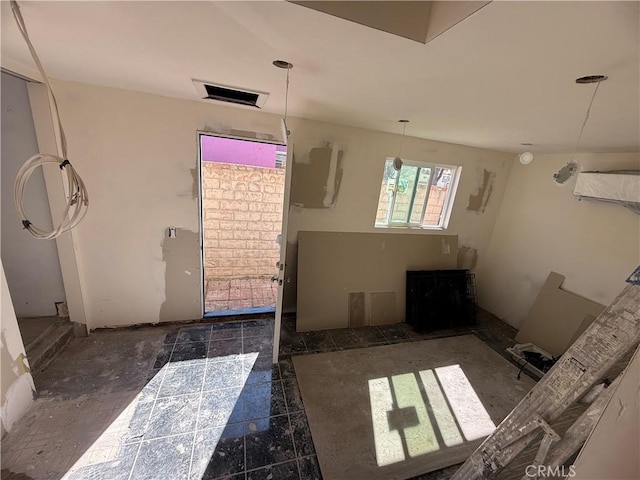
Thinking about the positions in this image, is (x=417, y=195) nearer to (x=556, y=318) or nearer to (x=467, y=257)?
(x=467, y=257)

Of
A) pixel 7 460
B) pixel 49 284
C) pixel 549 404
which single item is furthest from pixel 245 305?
pixel 549 404

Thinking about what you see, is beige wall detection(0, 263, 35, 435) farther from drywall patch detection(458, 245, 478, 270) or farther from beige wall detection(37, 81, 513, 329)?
drywall patch detection(458, 245, 478, 270)

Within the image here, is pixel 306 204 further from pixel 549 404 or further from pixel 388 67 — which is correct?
pixel 549 404

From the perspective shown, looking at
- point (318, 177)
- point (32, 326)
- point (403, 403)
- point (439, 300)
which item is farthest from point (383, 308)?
point (32, 326)

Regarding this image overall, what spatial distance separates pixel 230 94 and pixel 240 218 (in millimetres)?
2233

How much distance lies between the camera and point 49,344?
2184 mm

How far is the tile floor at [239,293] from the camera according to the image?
11.2 feet

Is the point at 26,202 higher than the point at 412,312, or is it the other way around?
the point at 26,202

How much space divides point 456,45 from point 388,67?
334 millimetres

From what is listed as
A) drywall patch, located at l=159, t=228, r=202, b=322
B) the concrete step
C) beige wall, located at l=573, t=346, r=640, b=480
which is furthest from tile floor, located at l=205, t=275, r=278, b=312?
beige wall, located at l=573, t=346, r=640, b=480

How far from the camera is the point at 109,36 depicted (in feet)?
3.80

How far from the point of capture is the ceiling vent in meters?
1.81

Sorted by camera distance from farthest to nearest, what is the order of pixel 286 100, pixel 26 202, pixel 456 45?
pixel 26 202 → pixel 286 100 → pixel 456 45

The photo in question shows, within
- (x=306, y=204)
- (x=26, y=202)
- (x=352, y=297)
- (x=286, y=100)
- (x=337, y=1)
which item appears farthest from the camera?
(x=352, y=297)
